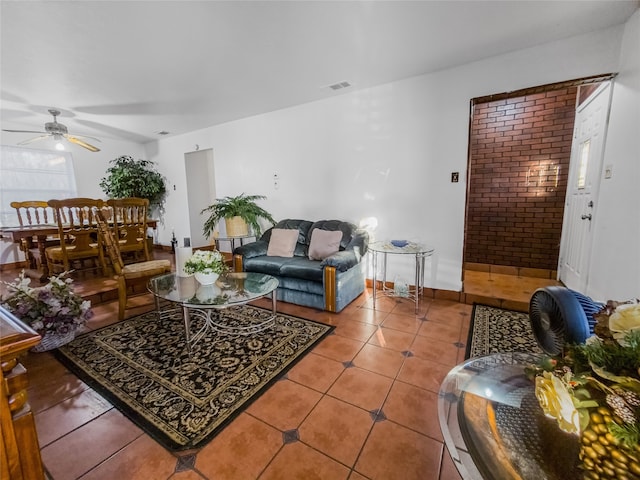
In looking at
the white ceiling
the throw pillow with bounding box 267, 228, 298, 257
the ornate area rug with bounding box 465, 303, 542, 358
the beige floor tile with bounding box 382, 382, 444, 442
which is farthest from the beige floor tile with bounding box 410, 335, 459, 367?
the white ceiling

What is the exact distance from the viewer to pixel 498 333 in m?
2.26

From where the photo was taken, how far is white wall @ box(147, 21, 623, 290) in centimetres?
247

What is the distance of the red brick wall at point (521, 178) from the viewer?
3396 mm

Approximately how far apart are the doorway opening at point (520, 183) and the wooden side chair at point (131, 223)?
4.33 metres

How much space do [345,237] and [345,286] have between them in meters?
0.65

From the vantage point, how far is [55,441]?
132cm

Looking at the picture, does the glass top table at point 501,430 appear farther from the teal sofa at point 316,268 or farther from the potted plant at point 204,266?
the potted plant at point 204,266

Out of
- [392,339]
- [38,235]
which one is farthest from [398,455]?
[38,235]

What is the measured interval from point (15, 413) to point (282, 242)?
2.76 metres

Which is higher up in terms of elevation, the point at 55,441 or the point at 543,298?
the point at 543,298

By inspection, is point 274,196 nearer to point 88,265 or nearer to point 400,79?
point 400,79

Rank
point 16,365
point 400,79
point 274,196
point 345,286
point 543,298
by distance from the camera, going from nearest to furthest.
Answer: point 16,365 → point 543,298 → point 345,286 → point 400,79 → point 274,196

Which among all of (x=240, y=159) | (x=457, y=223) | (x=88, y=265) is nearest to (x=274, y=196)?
(x=240, y=159)

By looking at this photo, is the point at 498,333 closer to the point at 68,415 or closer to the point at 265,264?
the point at 265,264
